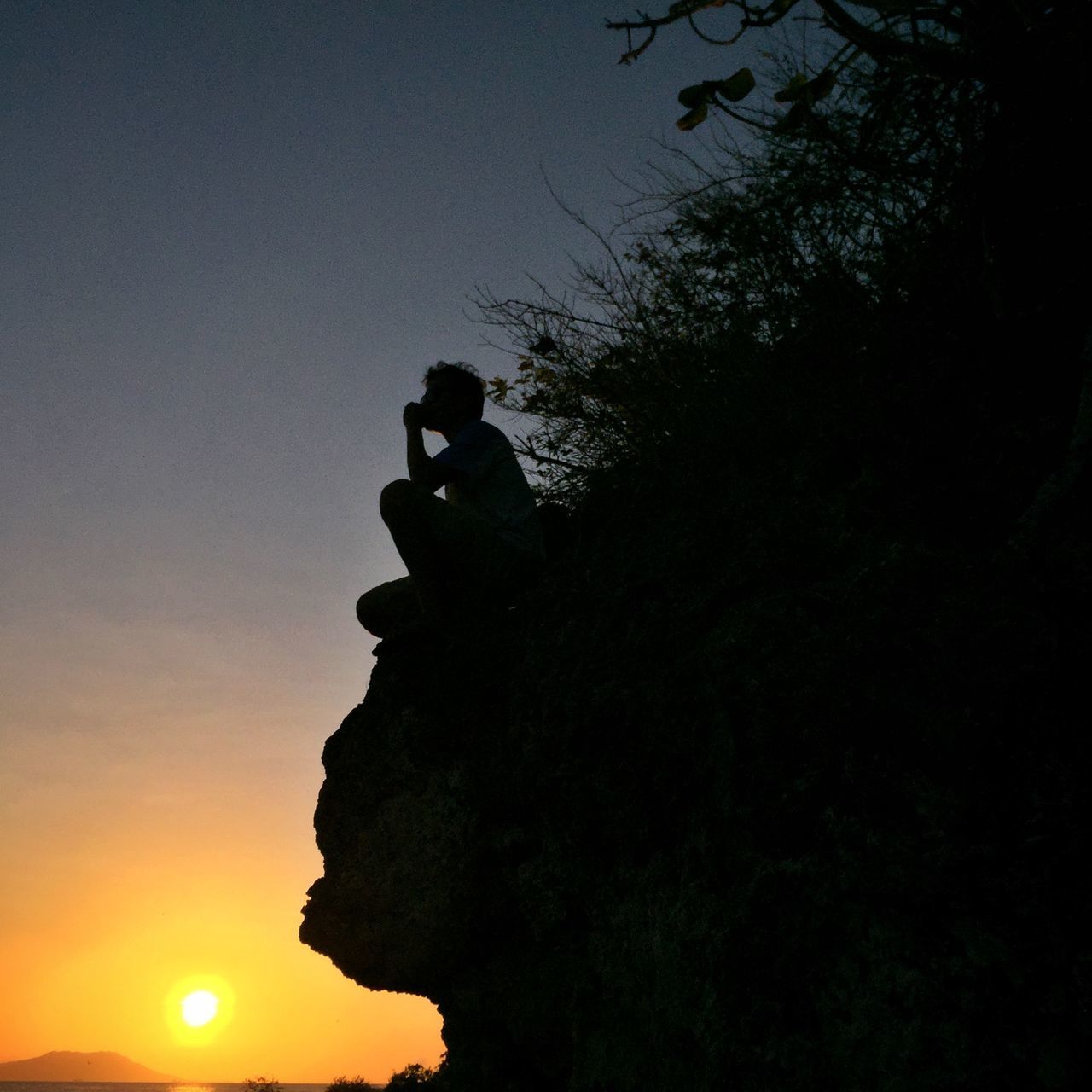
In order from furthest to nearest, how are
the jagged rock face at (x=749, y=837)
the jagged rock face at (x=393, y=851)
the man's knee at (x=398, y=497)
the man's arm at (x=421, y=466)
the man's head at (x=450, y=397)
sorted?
the man's head at (x=450, y=397) → the man's arm at (x=421, y=466) → the man's knee at (x=398, y=497) → the jagged rock face at (x=393, y=851) → the jagged rock face at (x=749, y=837)

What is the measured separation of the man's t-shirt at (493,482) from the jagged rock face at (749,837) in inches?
13.6

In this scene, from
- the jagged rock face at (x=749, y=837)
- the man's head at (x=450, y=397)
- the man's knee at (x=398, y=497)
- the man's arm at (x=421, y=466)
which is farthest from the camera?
the man's head at (x=450, y=397)

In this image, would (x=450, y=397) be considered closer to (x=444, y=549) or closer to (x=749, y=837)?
(x=444, y=549)

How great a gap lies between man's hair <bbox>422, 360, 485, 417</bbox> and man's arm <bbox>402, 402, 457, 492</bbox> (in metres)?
0.41

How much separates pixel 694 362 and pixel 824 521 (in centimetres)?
135

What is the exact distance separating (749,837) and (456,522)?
1897 mm

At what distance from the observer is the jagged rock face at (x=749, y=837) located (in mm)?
2105

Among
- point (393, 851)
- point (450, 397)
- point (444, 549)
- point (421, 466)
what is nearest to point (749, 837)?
point (393, 851)

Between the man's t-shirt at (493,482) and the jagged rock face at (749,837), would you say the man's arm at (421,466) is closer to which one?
the man's t-shirt at (493,482)

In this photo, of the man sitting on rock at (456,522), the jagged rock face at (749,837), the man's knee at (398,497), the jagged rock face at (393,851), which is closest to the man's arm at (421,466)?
the man sitting on rock at (456,522)

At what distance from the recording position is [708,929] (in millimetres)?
2516

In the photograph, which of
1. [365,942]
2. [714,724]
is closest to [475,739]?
[365,942]

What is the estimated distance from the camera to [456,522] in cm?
392

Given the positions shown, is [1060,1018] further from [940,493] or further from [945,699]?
[940,493]
